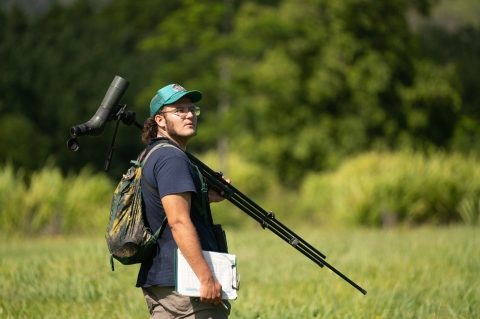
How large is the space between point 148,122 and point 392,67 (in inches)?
1027

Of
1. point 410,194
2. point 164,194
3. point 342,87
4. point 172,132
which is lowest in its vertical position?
point 410,194

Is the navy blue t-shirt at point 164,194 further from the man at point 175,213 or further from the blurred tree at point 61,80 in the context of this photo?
the blurred tree at point 61,80

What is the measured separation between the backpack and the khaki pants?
0.22 meters

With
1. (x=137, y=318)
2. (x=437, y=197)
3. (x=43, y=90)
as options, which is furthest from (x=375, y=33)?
(x=137, y=318)

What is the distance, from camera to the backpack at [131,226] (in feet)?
12.5

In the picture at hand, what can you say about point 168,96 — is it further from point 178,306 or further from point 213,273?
point 178,306

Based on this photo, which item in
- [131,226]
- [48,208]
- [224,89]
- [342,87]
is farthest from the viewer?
[342,87]

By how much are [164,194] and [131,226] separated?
0.28 metres

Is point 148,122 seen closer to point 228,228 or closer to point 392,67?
point 228,228

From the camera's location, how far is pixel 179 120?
401cm

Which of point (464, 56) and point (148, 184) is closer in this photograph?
point (148, 184)

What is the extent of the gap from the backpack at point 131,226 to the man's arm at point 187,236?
191 mm

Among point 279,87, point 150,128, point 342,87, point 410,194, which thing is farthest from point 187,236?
point 342,87

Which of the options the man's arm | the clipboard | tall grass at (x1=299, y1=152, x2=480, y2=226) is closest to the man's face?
the man's arm
